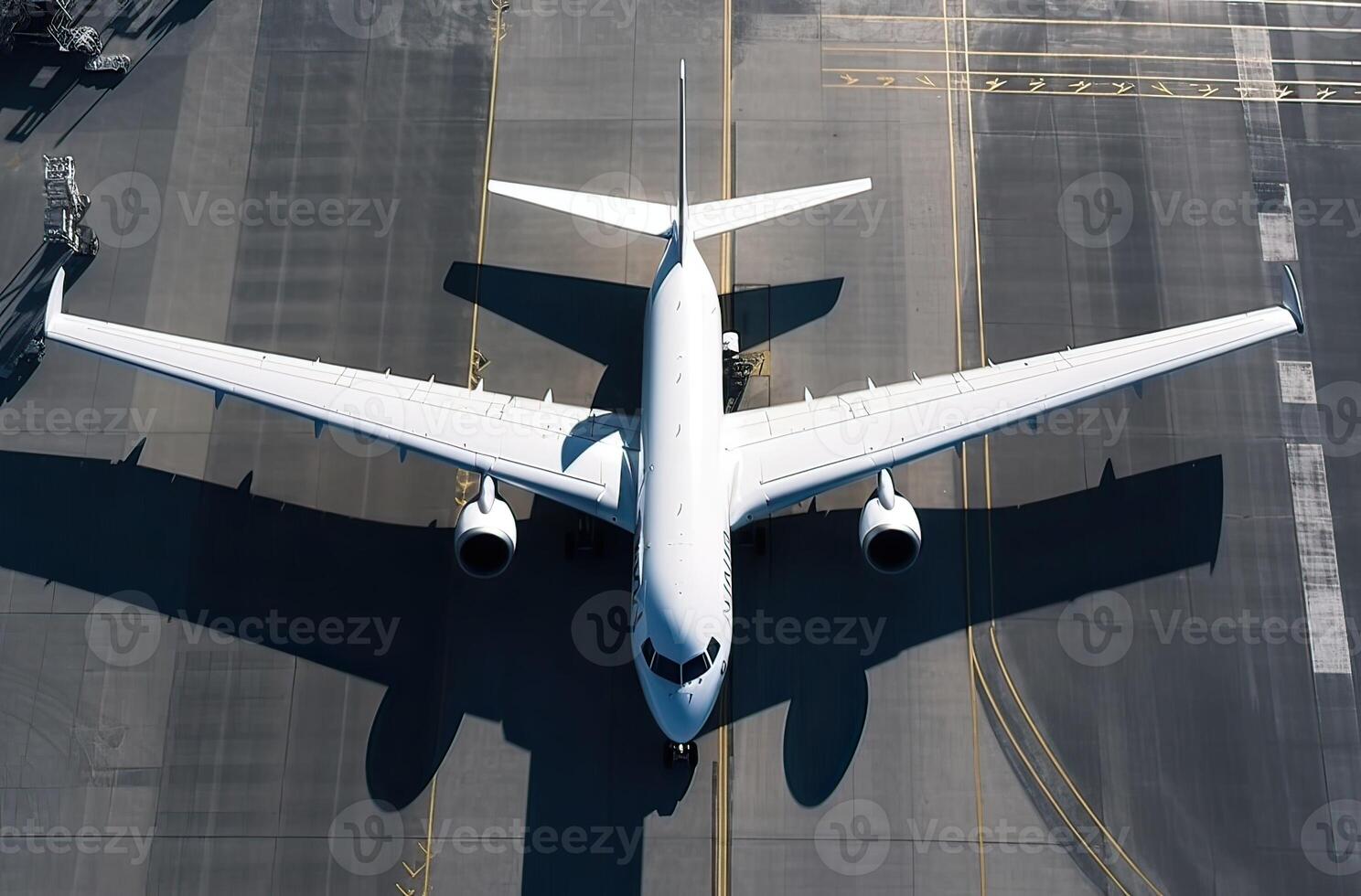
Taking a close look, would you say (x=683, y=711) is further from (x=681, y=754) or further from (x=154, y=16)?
(x=154, y=16)

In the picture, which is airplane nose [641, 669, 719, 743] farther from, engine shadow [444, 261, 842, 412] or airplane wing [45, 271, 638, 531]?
engine shadow [444, 261, 842, 412]

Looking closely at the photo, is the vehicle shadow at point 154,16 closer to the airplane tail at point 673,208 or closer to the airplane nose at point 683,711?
the airplane tail at point 673,208

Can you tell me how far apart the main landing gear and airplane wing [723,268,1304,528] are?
19.8 ft

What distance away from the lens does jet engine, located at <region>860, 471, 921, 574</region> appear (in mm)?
23375

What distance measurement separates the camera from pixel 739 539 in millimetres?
26172

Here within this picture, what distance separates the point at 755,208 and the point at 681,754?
50.0ft

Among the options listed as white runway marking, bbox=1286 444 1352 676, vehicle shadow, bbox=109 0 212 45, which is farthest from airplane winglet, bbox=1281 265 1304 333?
vehicle shadow, bbox=109 0 212 45

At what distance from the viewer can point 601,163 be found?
30.3m

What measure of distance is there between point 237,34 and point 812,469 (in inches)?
969

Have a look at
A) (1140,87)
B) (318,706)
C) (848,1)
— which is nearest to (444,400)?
(318,706)

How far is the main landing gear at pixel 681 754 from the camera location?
24.3 m

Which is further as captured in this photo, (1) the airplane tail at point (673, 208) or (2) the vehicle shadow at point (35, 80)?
(2) the vehicle shadow at point (35, 80)

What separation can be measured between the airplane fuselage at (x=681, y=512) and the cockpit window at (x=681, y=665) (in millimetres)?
20

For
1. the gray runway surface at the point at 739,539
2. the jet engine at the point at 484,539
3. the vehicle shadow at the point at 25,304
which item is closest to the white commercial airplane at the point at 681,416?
the jet engine at the point at 484,539
